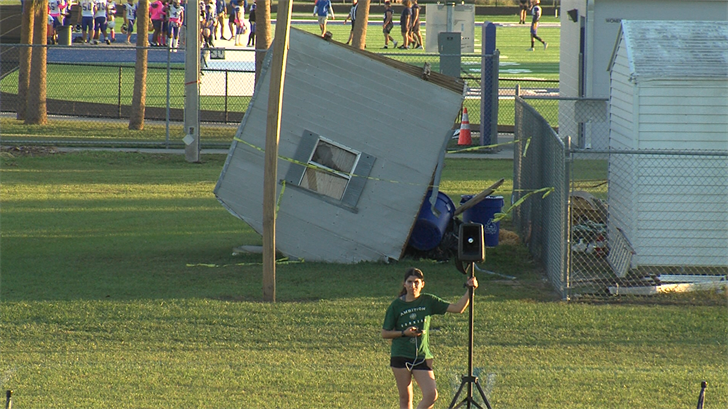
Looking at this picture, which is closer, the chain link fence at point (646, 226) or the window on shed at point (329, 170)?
the chain link fence at point (646, 226)

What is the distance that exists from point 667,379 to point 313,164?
5143mm

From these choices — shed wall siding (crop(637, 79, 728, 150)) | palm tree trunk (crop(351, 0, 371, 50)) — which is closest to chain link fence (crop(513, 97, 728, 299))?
shed wall siding (crop(637, 79, 728, 150))

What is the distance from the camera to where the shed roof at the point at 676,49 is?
34.1 ft

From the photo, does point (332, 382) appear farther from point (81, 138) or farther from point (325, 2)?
point (325, 2)

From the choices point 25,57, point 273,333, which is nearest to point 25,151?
point 25,57

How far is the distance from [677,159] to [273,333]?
5.15 meters

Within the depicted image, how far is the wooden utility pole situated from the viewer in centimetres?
922

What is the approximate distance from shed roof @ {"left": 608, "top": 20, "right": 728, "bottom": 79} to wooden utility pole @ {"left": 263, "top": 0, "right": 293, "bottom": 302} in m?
4.12

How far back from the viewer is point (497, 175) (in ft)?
56.7

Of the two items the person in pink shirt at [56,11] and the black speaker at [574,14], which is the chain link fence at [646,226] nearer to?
the black speaker at [574,14]

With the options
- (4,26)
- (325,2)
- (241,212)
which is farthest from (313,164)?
(4,26)

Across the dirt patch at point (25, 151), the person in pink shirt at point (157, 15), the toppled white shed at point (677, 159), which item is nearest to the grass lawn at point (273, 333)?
the toppled white shed at point (677, 159)

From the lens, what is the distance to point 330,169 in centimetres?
1089

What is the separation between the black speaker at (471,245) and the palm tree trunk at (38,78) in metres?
17.7
